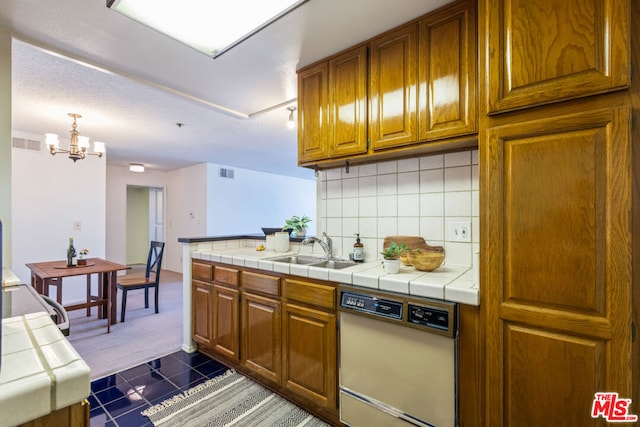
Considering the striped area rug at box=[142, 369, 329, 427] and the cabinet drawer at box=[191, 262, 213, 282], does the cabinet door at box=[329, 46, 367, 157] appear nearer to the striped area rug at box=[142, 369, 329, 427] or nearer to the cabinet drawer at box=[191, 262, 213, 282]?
the cabinet drawer at box=[191, 262, 213, 282]

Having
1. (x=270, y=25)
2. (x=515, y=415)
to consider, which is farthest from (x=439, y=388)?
(x=270, y=25)

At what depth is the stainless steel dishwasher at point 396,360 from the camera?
131cm

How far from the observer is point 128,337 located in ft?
9.70

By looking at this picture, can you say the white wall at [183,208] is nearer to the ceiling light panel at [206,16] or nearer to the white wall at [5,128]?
the white wall at [5,128]

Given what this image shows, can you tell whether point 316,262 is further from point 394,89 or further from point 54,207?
point 54,207

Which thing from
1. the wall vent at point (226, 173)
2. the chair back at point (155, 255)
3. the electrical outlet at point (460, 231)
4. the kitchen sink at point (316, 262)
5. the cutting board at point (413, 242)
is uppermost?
the wall vent at point (226, 173)

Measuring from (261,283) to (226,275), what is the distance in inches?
16.3

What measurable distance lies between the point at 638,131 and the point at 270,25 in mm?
1728

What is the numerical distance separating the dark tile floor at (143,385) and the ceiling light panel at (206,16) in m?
2.31

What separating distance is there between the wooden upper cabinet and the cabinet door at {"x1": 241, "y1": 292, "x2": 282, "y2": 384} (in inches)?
66.9

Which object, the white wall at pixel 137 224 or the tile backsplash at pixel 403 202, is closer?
the tile backsplash at pixel 403 202

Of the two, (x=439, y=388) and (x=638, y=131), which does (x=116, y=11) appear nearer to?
(x=638, y=131)

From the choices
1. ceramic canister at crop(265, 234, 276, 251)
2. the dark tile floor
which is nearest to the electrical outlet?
ceramic canister at crop(265, 234, 276, 251)

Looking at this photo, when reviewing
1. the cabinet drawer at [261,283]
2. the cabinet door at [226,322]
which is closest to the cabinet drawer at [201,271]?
the cabinet door at [226,322]
